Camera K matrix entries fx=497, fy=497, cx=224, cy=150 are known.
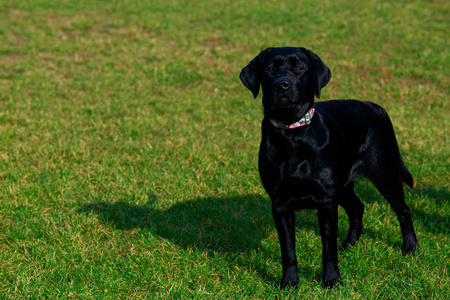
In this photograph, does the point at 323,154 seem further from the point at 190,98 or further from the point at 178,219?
the point at 190,98

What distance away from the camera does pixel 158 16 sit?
14.7 meters

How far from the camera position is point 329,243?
3.99 m

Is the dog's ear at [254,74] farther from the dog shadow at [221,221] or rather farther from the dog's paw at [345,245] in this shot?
the dog's paw at [345,245]

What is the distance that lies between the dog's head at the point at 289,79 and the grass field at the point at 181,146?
1449 millimetres

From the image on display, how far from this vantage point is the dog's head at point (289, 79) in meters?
3.72

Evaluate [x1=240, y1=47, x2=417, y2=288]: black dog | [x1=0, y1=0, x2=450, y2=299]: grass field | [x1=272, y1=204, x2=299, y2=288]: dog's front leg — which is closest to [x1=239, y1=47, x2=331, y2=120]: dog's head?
[x1=240, y1=47, x2=417, y2=288]: black dog

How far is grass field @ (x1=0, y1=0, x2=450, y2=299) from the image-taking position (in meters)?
4.25

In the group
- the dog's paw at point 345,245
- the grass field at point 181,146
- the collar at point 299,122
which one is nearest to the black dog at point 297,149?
the collar at point 299,122

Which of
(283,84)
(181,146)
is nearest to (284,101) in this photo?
(283,84)

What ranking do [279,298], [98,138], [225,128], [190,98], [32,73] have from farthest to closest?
[32,73] → [190,98] → [225,128] → [98,138] → [279,298]

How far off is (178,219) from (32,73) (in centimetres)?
700

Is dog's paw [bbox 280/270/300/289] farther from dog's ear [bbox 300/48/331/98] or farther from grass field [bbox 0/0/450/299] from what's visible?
dog's ear [bbox 300/48/331/98]

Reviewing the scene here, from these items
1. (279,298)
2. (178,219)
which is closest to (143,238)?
(178,219)

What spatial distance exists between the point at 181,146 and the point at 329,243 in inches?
151
